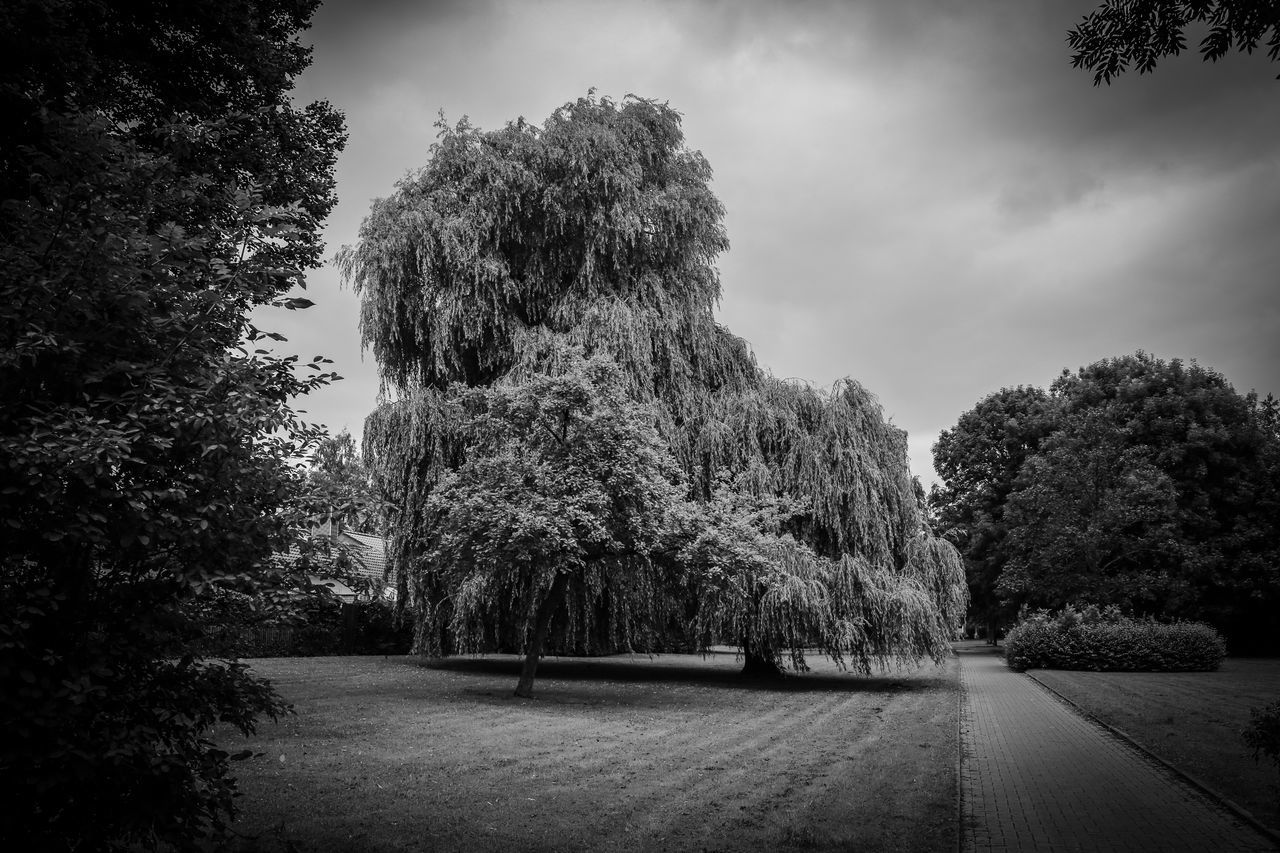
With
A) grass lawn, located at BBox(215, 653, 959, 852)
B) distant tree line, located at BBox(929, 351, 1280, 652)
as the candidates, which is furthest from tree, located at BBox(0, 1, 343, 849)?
distant tree line, located at BBox(929, 351, 1280, 652)

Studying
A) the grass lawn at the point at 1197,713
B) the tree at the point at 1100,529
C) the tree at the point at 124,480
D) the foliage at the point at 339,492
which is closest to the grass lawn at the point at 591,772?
the tree at the point at 124,480

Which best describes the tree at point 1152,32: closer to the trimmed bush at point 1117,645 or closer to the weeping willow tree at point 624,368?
the weeping willow tree at point 624,368

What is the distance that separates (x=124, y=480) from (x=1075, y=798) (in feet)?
28.0

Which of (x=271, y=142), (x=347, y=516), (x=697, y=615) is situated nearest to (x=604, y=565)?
(x=697, y=615)

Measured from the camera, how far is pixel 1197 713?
45.9 feet

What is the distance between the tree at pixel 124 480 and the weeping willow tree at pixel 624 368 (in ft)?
41.0

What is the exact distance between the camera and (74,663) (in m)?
3.70

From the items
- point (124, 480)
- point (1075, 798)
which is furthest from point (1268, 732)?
point (124, 480)

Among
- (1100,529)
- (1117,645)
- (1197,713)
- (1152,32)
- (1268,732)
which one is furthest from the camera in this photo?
(1100,529)

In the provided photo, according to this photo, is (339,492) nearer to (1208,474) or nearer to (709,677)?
(709,677)

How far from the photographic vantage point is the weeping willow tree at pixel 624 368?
58.7 feet

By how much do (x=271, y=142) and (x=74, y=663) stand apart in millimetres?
8672

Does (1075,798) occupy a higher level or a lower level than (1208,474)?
lower

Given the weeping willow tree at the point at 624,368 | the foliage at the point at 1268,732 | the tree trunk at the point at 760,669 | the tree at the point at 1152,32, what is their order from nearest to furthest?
the tree at the point at 1152,32
the foliage at the point at 1268,732
the weeping willow tree at the point at 624,368
the tree trunk at the point at 760,669
